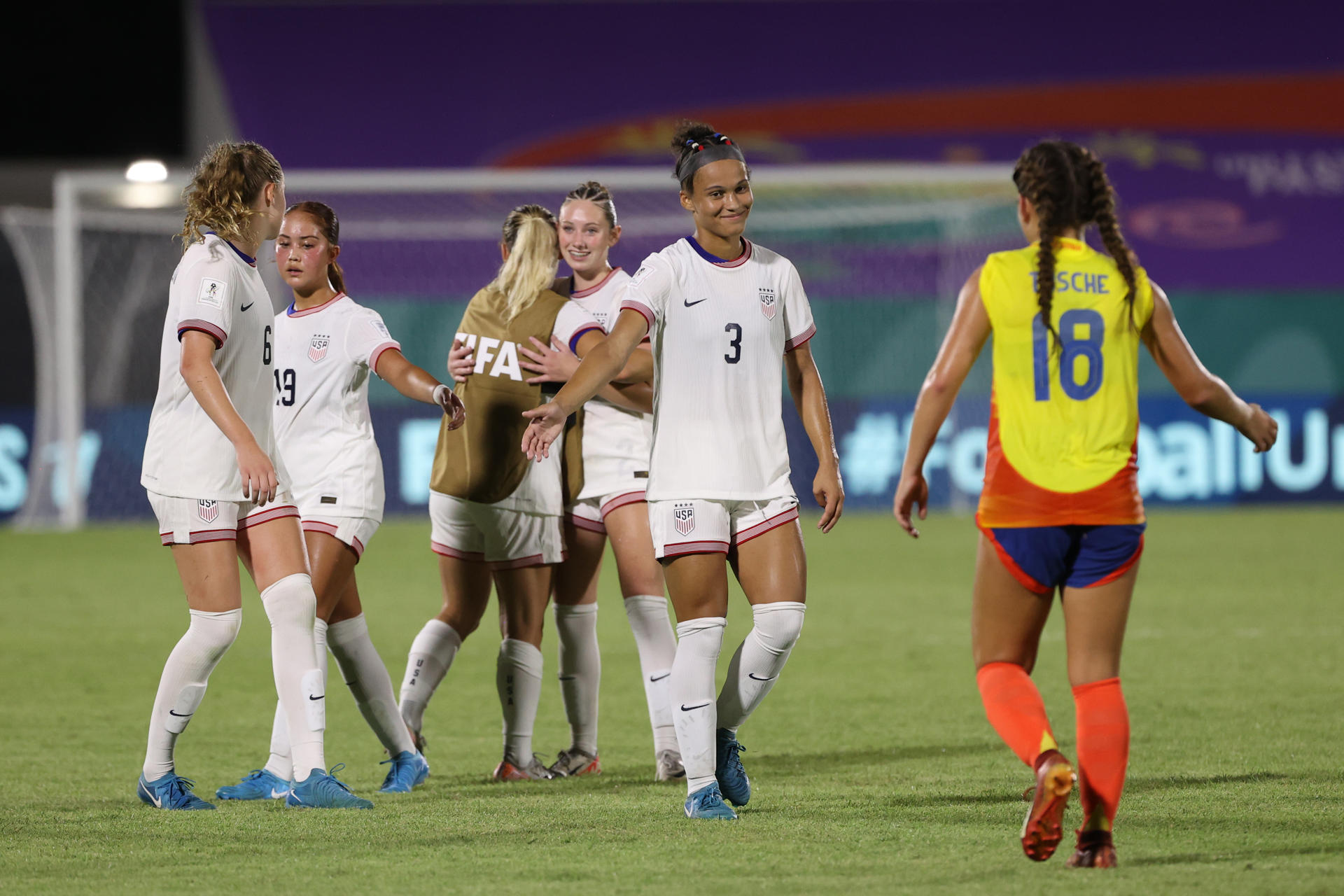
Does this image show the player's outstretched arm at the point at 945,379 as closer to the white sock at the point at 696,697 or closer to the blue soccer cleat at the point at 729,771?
the white sock at the point at 696,697

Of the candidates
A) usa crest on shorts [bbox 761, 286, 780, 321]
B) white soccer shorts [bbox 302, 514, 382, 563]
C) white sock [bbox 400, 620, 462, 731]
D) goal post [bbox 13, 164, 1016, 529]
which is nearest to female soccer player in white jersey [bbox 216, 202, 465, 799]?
white soccer shorts [bbox 302, 514, 382, 563]

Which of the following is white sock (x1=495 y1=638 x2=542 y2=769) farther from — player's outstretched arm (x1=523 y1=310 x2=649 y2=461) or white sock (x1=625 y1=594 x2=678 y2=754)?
player's outstretched arm (x1=523 y1=310 x2=649 y2=461)

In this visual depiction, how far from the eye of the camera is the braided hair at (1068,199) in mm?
4070

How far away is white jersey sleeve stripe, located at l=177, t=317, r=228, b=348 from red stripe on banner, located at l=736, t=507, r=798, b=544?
1529mm

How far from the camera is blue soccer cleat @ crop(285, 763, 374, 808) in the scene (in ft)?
16.5

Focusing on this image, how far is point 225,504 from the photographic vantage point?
4.99 meters

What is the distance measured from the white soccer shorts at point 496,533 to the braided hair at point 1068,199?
7.47ft

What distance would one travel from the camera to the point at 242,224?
510 centimetres

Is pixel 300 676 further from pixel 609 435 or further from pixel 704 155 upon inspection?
pixel 704 155

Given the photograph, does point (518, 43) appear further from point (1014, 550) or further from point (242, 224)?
point (1014, 550)

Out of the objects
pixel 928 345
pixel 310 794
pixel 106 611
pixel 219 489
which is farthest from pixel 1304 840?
pixel 928 345

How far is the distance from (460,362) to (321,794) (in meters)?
1.48

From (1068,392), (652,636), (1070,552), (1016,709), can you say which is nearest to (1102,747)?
(1016,709)

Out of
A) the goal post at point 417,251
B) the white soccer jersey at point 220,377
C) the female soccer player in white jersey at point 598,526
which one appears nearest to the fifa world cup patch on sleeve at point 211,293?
the white soccer jersey at point 220,377
